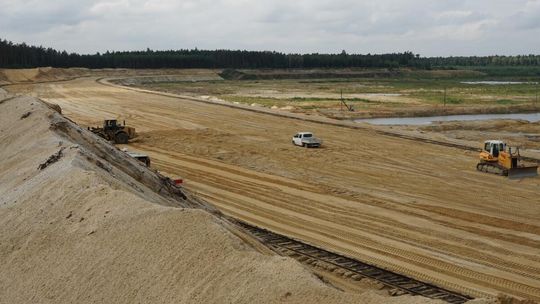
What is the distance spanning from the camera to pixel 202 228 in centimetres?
1295

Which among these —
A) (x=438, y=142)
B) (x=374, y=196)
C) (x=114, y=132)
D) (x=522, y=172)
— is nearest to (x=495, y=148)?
(x=522, y=172)

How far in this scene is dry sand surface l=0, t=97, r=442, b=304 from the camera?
445 inches

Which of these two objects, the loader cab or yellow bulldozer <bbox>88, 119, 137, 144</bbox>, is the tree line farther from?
the loader cab

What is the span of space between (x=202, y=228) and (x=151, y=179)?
8.60 meters

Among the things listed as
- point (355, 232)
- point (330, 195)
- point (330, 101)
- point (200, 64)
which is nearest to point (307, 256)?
point (355, 232)

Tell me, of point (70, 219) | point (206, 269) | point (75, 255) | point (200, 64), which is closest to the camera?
point (206, 269)

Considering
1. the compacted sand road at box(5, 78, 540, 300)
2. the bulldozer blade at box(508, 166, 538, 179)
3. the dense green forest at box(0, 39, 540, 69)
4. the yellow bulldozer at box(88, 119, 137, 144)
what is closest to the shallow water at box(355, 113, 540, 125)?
the compacted sand road at box(5, 78, 540, 300)

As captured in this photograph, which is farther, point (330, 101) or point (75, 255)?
point (330, 101)

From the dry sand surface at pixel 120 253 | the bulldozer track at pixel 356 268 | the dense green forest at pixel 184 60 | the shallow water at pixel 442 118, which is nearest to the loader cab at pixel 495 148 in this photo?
the bulldozer track at pixel 356 268

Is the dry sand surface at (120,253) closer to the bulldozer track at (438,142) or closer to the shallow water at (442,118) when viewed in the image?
the bulldozer track at (438,142)

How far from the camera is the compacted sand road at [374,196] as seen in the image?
20.5 m

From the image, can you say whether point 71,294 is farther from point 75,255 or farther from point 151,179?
point 151,179

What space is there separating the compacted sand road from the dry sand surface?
7267mm

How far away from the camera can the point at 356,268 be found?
62.1 feet
